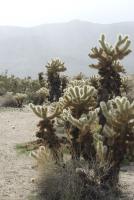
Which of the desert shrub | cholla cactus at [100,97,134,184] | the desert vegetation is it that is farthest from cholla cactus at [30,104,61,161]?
cholla cactus at [100,97,134,184]

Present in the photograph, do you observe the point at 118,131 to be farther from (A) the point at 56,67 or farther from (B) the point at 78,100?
(A) the point at 56,67

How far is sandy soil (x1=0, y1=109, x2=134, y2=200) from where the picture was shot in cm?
875

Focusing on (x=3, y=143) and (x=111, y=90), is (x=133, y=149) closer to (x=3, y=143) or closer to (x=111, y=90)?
(x=111, y=90)

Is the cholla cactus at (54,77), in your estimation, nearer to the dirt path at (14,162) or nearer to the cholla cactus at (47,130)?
the dirt path at (14,162)

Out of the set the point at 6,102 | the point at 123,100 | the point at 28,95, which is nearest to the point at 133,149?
the point at 123,100

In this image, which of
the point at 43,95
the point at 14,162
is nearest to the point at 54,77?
the point at 43,95

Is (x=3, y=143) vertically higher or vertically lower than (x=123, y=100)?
lower

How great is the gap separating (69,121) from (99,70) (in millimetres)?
2798

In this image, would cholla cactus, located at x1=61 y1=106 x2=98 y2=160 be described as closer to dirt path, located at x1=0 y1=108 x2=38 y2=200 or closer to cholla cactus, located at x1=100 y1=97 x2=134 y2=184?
cholla cactus, located at x1=100 y1=97 x2=134 y2=184

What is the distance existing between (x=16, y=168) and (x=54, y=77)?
13.4 m

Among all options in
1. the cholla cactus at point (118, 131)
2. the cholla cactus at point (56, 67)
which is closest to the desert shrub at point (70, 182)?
the cholla cactus at point (118, 131)

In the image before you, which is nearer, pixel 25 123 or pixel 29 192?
pixel 29 192

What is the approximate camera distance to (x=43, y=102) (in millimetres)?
24734

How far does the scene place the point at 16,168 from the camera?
1027 cm
